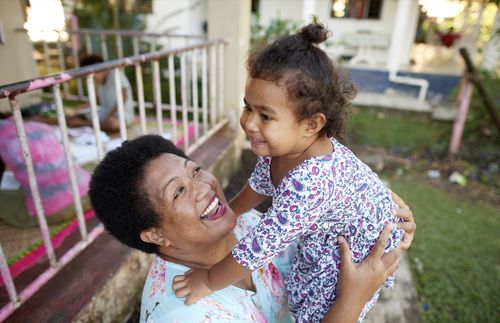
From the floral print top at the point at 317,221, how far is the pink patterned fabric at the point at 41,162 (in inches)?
81.5

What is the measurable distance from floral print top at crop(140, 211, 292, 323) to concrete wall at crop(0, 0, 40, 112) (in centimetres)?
419

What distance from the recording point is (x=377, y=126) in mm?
8031

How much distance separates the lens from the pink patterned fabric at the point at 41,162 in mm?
2857

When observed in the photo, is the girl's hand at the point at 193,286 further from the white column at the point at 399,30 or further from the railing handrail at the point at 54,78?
the white column at the point at 399,30

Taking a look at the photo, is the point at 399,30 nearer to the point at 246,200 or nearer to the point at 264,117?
the point at 246,200

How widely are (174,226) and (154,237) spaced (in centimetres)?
11

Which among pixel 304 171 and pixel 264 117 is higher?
pixel 264 117

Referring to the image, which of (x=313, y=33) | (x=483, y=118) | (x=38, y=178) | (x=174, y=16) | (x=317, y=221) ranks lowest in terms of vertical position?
(x=483, y=118)

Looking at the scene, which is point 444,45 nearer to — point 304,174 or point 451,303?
point 451,303

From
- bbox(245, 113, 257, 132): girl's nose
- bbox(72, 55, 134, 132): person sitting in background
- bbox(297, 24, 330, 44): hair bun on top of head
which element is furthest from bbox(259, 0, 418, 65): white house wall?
bbox(245, 113, 257, 132): girl's nose

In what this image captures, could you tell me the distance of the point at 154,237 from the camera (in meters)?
1.43

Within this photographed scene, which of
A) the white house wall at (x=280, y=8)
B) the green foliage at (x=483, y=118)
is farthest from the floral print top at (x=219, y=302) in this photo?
the white house wall at (x=280, y=8)

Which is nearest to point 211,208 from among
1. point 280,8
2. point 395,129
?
point 395,129

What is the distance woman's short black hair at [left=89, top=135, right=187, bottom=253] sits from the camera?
1.33 metres
